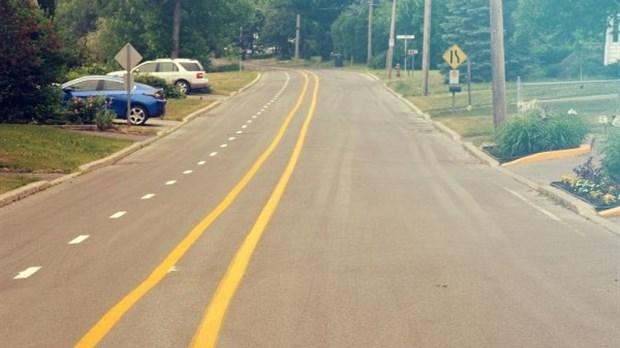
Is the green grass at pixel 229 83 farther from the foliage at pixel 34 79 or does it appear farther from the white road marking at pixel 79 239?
the white road marking at pixel 79 239

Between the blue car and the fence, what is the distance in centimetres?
1210

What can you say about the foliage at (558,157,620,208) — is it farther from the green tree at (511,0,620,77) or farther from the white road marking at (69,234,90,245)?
the green tree at (511,0,620,77)

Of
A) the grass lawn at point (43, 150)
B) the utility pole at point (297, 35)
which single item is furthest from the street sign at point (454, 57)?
the utility pole at point (297, 35)

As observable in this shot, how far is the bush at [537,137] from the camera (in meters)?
24.0

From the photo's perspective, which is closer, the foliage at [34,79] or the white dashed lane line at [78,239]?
the white dashed lane line at [78,239]

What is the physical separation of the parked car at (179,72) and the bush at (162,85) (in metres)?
1.49

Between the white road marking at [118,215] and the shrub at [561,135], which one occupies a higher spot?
the shrub at [561,135]

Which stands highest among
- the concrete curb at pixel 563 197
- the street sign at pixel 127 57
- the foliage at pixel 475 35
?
the foliage at pixel 475 35

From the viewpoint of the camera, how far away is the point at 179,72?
1941 inches

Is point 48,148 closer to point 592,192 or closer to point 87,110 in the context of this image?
point 87,110

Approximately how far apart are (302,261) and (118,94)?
907 inches

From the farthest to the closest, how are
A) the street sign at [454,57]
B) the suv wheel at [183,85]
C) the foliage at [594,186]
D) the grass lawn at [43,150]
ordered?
the suv wheel at [183,85], the street sign at [454,57], the grass lawn at [43,150], the foliage at [594,186]

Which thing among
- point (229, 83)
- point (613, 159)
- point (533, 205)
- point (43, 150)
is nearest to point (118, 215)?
point (533, 205)

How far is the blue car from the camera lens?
3244 cm
